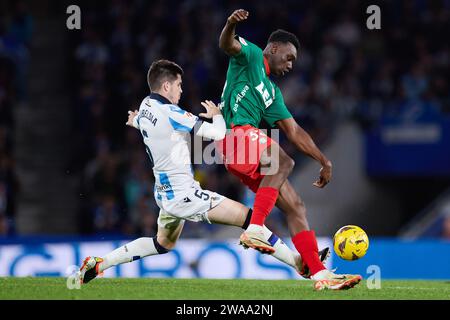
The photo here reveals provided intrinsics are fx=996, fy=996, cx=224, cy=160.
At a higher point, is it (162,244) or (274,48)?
(274,48)

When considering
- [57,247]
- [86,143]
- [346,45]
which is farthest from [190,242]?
[346,45]

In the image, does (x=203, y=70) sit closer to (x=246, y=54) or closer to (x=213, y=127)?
(x=246, y=54)

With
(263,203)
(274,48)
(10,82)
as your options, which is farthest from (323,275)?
(10,82)

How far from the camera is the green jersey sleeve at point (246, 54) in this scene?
8.58m

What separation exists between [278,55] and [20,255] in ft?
19.0

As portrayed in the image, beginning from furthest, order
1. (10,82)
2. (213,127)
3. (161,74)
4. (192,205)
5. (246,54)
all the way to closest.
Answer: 1. (10,82)
2. (246,54)
3. (161,74)
4. (192,205)
5. (213,127)

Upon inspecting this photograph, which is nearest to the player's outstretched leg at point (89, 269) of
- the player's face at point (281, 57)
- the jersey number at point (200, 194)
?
the jersey number at point (200, 194)

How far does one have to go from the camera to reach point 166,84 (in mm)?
8477

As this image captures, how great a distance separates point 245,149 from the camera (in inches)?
332

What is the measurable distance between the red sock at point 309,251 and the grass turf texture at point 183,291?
0.22 meters

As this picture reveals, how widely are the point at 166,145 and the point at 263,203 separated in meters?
0.95

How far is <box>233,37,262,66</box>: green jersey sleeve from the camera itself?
8.58 meters

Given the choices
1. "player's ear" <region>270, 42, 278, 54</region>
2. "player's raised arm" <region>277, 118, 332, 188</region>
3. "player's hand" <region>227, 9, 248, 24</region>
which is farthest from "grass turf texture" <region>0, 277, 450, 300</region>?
"player's hand" <region>227, 9, 248, 24</region>
